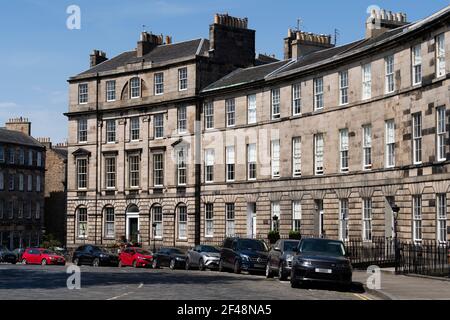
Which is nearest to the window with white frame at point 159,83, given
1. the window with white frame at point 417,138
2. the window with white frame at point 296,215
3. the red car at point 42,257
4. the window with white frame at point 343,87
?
the red car at point 42,257

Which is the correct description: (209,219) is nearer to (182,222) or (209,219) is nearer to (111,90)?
(182,222)

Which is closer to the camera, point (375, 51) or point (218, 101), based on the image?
point (375, 51)

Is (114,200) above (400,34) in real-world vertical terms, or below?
below

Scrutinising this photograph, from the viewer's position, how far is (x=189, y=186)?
231 feet

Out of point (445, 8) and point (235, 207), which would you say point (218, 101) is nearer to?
point (235, 207)

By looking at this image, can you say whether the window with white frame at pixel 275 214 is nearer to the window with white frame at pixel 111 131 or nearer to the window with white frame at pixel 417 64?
the window with white frame at pixel 417 64

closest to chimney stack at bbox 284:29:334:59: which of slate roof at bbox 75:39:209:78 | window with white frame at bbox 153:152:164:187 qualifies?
slate roof at bbox 75:39:209:78

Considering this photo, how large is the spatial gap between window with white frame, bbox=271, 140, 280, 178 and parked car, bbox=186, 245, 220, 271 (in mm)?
12672

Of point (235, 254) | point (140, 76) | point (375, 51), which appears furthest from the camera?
point (140, 76)

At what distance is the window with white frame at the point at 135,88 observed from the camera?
7544cm

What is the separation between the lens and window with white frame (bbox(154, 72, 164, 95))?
7350cm

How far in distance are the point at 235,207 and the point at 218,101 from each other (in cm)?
801

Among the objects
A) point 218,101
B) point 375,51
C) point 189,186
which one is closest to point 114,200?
point 189,186

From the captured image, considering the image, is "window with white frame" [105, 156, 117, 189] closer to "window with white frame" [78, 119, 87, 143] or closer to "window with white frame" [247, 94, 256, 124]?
"window with white frame" [78, 119, 87, 143]
